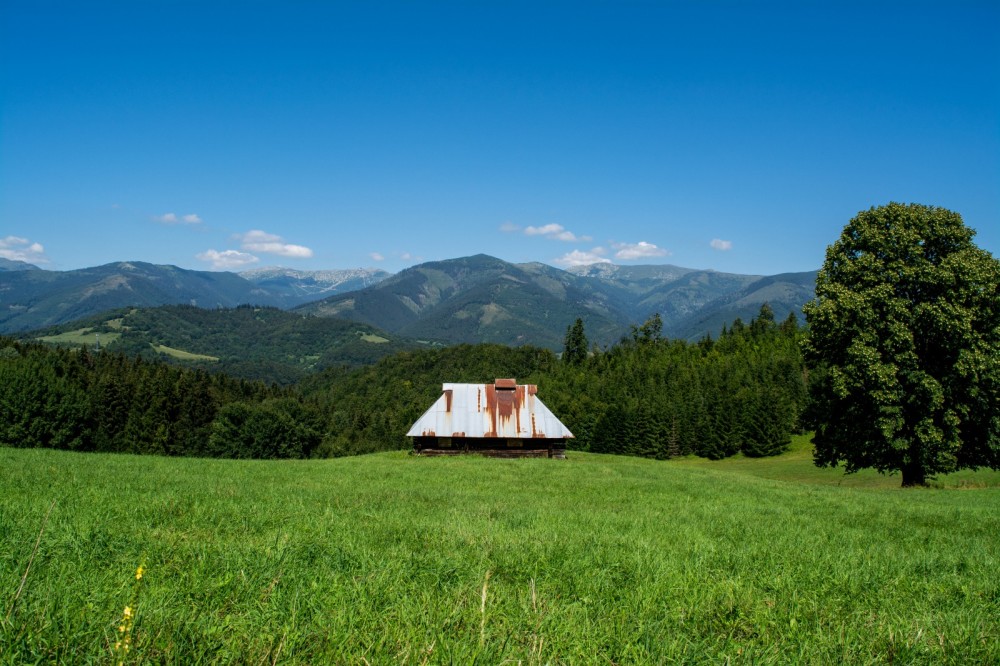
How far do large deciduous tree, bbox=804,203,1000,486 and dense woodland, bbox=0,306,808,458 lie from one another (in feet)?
129

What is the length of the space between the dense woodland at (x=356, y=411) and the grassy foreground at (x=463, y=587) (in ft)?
203

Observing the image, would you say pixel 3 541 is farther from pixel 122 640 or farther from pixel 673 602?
pixel 673 602

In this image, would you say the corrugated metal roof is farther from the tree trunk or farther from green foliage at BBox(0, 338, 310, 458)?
green foliage at BBox(0, 338, 310, 458)

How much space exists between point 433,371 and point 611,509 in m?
161

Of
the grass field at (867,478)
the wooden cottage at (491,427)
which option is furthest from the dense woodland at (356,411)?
the wooden cottage at (491,427)

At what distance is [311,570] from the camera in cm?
528

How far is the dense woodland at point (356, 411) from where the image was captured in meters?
68.2

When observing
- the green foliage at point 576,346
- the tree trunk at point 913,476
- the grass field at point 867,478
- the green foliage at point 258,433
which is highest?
the green foliage at point 576,346

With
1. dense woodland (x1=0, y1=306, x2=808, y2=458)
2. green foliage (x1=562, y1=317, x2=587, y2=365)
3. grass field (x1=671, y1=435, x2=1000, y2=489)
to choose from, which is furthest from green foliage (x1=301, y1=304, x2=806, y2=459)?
grass field (x1=671, y1=435, x2=1000, y2=489)

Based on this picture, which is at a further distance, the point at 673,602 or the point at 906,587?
the point at 906,587

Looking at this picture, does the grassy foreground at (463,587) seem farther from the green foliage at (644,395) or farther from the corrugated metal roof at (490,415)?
the green foliage at (644,395)

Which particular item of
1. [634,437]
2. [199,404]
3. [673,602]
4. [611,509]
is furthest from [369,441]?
[673,602]

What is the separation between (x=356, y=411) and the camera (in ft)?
445

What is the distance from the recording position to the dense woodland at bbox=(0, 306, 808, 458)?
68250mm
